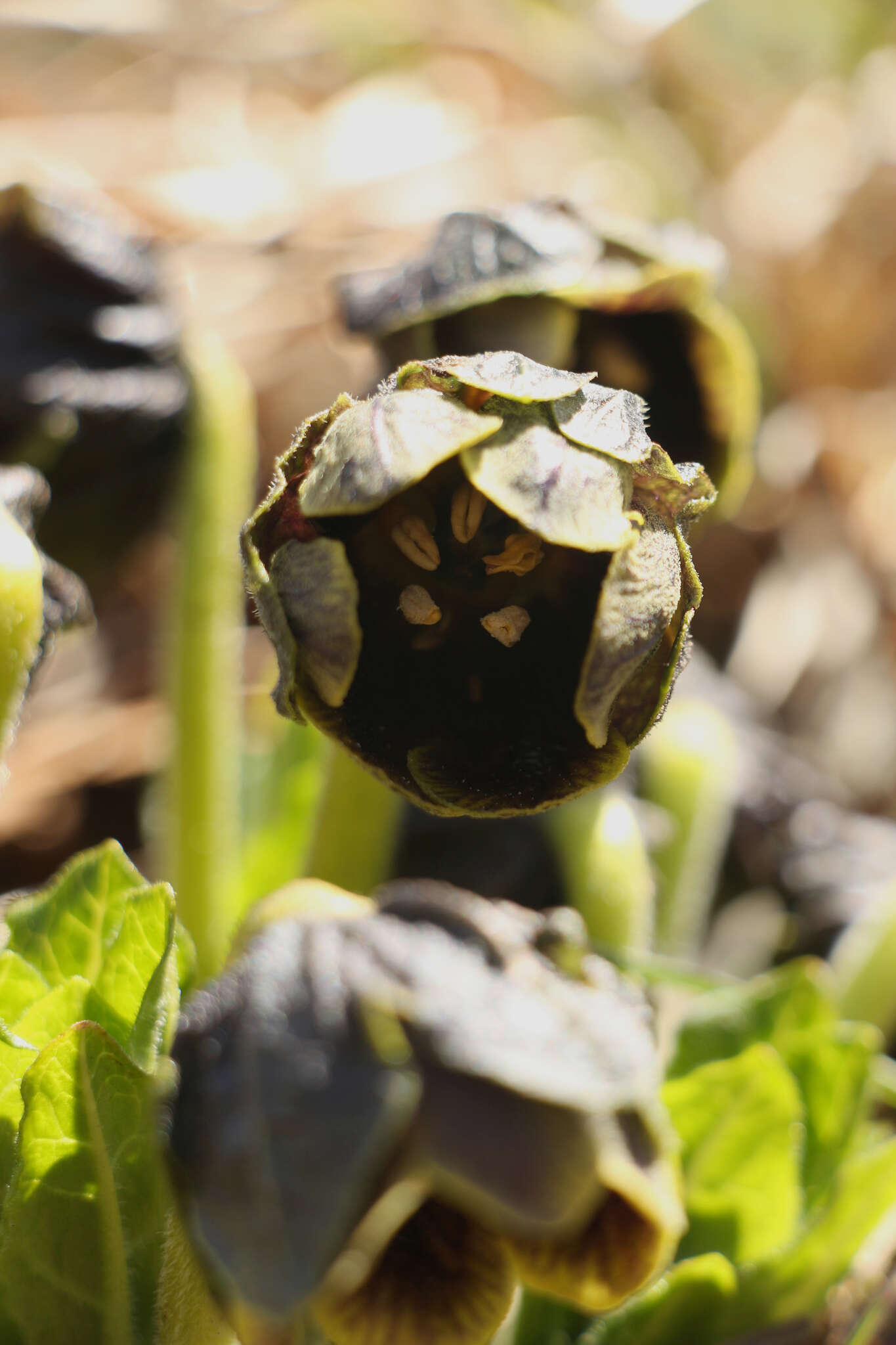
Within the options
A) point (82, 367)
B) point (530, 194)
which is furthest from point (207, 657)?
point (530, 194)

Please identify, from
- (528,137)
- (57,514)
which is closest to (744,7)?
(528,137)

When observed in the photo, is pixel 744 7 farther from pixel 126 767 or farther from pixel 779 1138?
pixel 779 1138

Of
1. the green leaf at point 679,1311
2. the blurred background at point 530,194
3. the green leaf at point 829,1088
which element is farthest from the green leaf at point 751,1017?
the blurred background at point 530,194

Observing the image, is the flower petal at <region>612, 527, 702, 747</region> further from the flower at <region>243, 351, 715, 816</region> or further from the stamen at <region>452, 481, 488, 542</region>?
the stamen at <region>452, 481, 488, 542</region>

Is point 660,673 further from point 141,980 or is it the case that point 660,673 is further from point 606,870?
point 606,870

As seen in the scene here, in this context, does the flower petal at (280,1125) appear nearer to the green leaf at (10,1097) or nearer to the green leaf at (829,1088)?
the green leaf at (10,1097)
